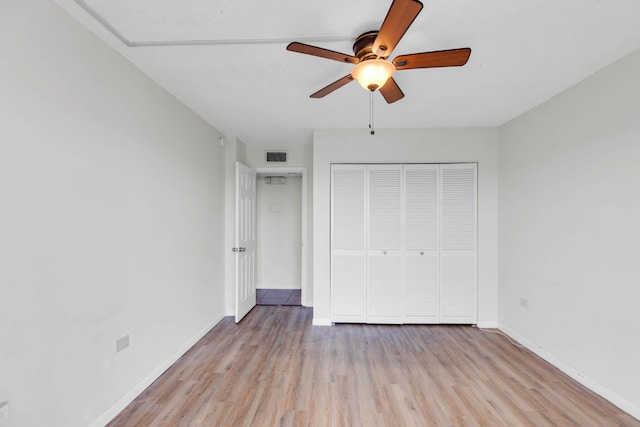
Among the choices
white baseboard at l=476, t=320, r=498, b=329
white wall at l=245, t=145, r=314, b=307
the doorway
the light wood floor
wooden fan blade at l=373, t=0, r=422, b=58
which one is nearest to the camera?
wooden fan blade at l=373, t=0, r=422, b=58

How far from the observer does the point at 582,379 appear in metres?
2.32

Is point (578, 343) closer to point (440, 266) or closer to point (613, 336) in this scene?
point (613, 336)

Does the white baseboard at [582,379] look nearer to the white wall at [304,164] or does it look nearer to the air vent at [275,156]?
the white wall at [304,164]

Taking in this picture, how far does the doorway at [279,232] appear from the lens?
5.25 meters

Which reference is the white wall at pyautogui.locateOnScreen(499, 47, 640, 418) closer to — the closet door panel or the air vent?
the closet door panel

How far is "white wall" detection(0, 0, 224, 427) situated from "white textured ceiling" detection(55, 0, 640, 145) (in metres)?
0.27

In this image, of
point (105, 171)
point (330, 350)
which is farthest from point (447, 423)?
point (105, 171)

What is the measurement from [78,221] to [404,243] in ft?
10.3

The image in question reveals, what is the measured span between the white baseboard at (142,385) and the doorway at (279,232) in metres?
2.09

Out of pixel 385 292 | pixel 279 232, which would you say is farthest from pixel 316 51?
pixel 279 232

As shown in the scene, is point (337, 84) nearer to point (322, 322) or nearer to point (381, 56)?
point (381, 56)

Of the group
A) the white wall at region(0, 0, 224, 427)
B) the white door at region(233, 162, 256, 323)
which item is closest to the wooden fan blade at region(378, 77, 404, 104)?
the white wall at region(0, 0, 224, 427)

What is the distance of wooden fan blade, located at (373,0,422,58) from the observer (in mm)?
1156

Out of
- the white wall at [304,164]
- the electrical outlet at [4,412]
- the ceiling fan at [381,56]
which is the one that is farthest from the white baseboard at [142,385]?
the ceiling fan at [381,56]
